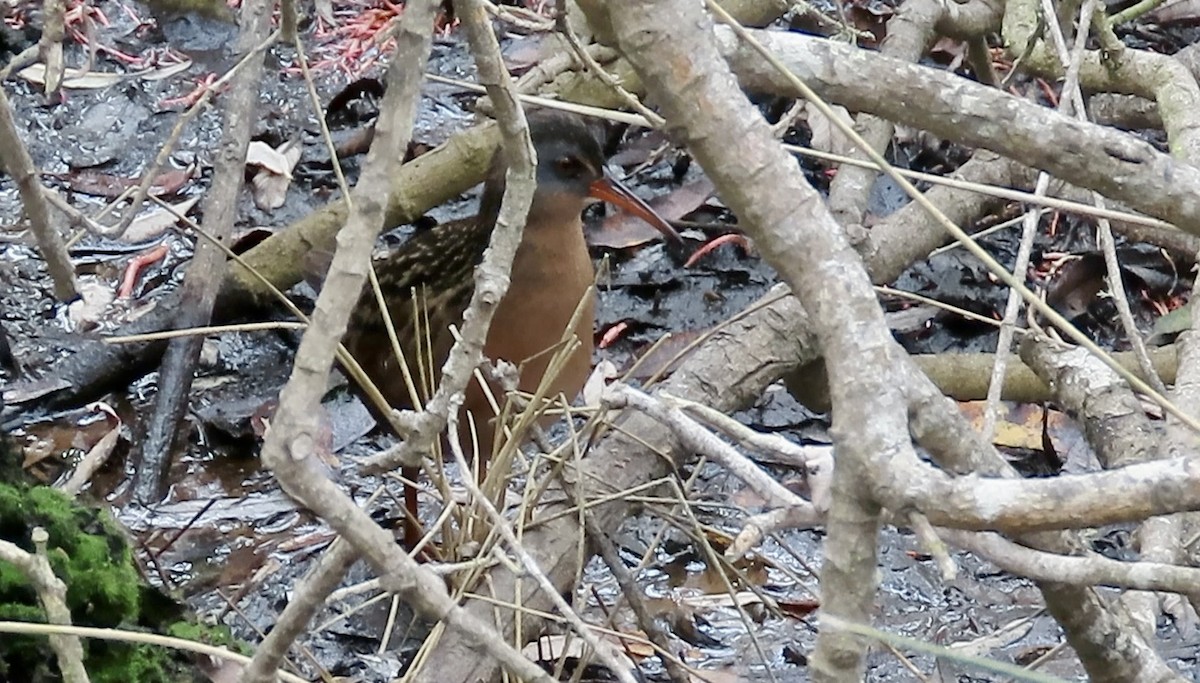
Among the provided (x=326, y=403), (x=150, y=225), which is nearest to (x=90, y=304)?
(x=150, y=225)

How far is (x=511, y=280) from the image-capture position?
354 centimetres

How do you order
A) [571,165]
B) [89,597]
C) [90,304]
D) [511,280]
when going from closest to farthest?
1. [89,597]
2. [511,280]
3. [571,165]
4. [90,304]

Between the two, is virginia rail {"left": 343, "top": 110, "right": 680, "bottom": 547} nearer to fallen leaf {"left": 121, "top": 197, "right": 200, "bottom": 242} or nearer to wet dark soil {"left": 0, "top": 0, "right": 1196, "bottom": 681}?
wet dark soil {"left": 0, "top": 0, "right": 1196, "bottom": 681}

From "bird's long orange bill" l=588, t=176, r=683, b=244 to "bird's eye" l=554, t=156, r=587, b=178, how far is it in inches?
2.3

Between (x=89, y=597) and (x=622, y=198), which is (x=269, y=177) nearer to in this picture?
(x=622, y=198)

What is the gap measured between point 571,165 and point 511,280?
490 mm

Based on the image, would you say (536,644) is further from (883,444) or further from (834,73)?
(883,444)

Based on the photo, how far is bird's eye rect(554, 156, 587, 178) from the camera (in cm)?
390

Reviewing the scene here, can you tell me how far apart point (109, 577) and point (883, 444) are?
150 centimetres

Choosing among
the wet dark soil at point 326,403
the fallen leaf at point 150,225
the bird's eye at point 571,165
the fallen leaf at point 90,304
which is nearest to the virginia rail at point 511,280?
the bird's eye at point 571,165

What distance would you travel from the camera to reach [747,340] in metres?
3.34

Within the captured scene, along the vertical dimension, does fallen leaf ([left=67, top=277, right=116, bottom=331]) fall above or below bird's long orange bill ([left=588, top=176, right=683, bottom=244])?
below

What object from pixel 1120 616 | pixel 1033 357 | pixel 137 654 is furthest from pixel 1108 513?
pixel 1033 357

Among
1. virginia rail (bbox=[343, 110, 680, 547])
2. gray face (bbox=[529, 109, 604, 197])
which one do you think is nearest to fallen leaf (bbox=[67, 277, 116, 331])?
virginia rail (bbox=[343, 110, 680, 547])
